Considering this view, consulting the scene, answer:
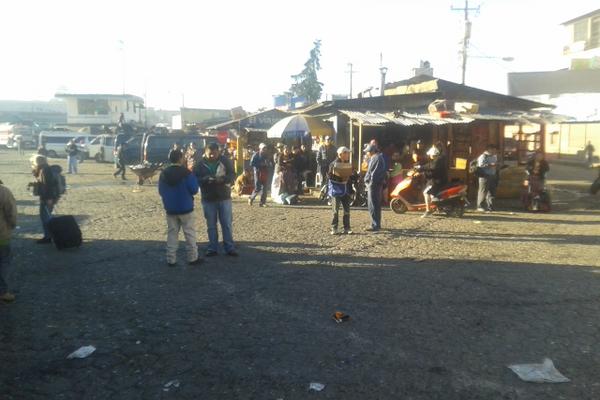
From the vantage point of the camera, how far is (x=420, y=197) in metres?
13.9

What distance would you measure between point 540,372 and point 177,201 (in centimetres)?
518

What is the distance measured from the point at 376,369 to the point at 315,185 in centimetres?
1328

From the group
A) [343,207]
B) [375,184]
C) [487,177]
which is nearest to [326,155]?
[487,177]

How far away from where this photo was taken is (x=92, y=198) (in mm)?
15953

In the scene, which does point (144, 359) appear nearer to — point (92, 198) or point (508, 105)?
point (92, 198)

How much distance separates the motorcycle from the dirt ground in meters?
1.85

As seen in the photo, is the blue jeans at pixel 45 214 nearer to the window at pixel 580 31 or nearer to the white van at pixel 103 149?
the white van at pixel 103 149

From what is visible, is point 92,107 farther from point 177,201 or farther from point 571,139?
point 177,201

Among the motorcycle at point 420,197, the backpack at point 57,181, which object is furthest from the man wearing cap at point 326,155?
the backpack at point 57,181

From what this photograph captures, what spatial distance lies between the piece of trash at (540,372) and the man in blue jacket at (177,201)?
15.9ft

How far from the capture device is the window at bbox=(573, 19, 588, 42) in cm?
4231

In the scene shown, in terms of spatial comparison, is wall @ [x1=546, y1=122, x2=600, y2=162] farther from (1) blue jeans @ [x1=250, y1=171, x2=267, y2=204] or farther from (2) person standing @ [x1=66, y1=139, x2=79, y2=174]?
(2) person standing @ [x1=66, y1=139, x2=79, y2=174]

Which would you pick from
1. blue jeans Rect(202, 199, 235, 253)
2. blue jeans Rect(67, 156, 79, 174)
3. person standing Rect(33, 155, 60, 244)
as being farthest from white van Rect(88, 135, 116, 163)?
blue jeans Rect(202, 199, 235, 253)

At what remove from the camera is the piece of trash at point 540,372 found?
420cm
